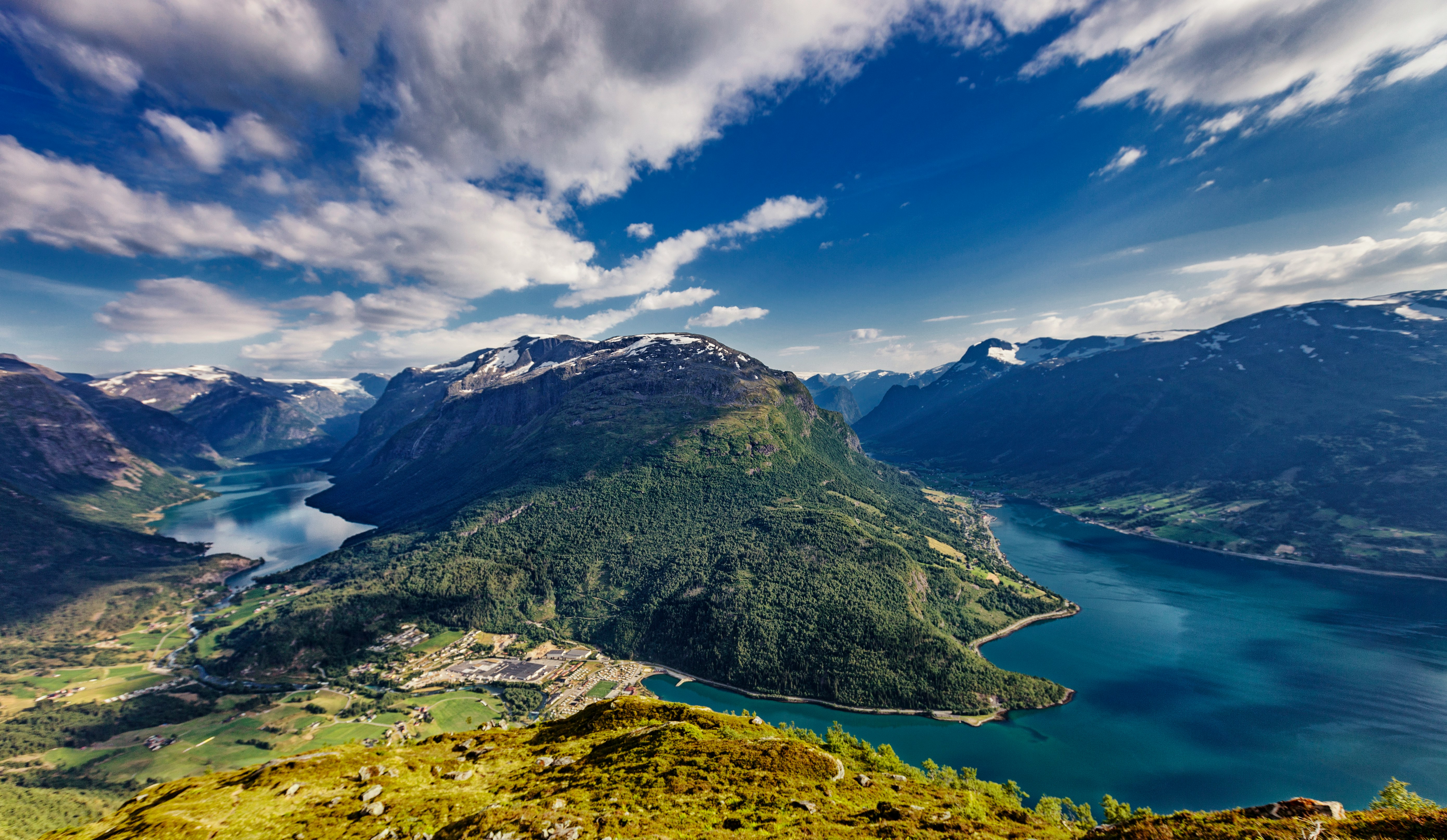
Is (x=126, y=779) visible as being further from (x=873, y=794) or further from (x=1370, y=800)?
(x=1370, y=800)

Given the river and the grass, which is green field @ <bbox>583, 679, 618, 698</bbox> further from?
the grass

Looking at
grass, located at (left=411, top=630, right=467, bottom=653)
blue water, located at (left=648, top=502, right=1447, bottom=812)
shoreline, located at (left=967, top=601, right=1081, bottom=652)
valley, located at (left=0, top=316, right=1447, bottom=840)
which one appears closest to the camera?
blue water, located at (left=648, top=502, right=1447, bottom=812)

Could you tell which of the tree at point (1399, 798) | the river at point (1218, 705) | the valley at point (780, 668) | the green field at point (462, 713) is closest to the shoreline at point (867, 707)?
the valley at point (780, 668)

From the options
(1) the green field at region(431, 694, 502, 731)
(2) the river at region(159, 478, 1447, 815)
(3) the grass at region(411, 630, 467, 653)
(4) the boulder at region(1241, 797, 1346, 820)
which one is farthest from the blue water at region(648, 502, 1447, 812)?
(4) the boulder at region(1241, 797, 1346, 820)

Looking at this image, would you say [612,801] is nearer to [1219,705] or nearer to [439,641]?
[1219,705]

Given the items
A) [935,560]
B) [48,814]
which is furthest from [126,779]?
[935,560]

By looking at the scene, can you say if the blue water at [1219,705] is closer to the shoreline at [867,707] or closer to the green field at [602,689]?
the shoreline at [867,707]

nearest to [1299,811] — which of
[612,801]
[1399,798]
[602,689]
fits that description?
[612,801]
